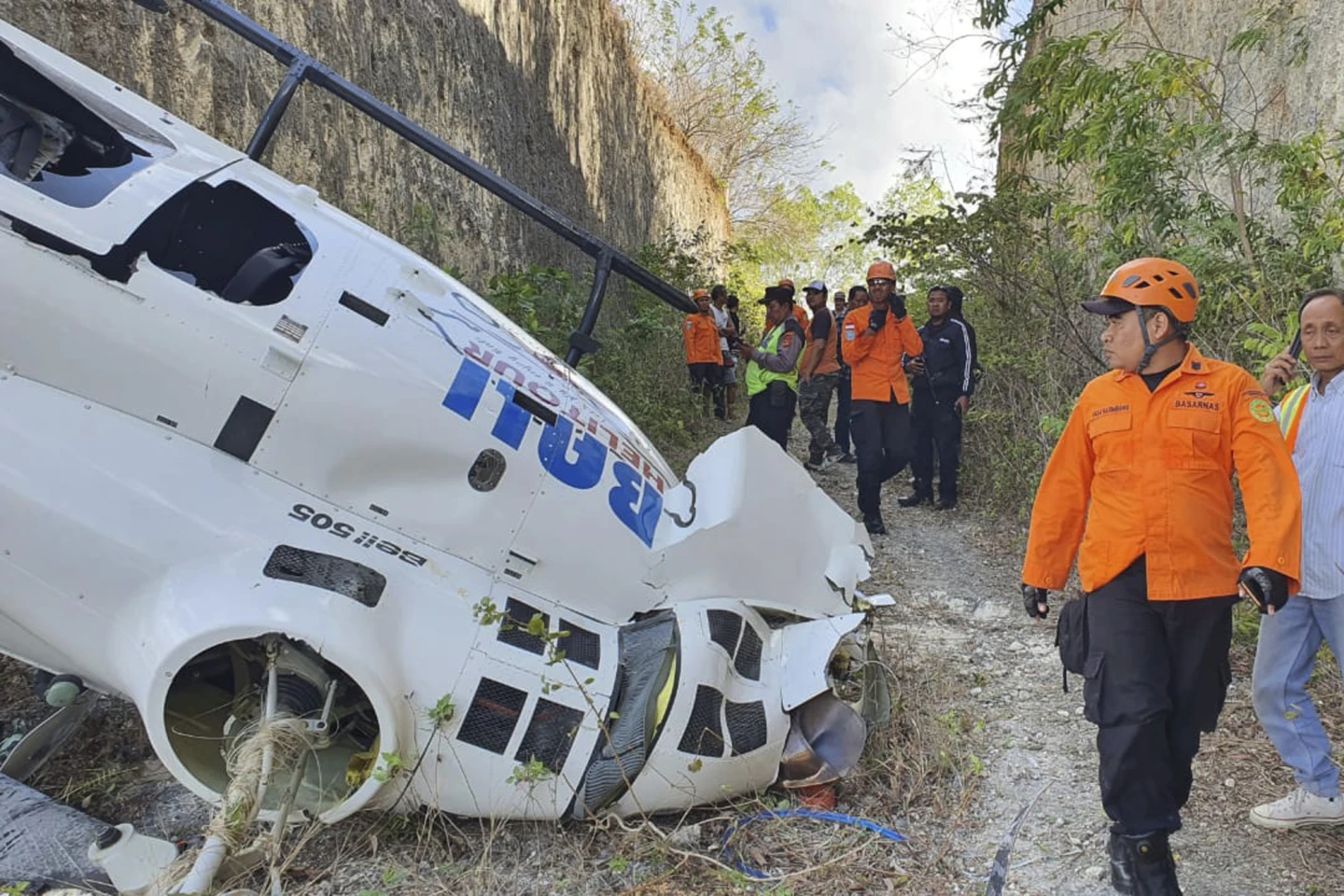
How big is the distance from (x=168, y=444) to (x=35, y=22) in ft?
8.46

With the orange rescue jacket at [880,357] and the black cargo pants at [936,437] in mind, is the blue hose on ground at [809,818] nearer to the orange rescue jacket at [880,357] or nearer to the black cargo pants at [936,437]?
the orange rescue jacket at [880,357]

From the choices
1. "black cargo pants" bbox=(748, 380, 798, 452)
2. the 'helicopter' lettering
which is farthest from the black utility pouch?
"black cargo pants" bbox=(748, 380, 798, 452)

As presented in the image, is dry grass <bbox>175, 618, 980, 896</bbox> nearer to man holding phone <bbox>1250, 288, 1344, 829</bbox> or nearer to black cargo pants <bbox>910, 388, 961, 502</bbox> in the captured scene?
man holding phone <bbox>1250, 288, 1344, 829</bbox>

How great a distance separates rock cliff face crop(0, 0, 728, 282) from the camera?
15.0 feet

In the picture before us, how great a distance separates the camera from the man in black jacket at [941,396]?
655 cm

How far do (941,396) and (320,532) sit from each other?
514 centimetres

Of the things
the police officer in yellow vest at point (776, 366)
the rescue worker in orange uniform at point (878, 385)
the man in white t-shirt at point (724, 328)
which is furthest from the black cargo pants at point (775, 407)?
the man in white t-shirt at point (724, 328)

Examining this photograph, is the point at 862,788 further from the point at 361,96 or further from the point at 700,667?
the point at 361,96

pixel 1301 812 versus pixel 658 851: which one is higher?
pixel 1301 812

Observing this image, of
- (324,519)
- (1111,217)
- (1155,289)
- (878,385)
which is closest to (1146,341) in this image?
(1155,289)

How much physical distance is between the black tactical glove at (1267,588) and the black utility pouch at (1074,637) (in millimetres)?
398

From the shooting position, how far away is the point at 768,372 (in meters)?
6.72

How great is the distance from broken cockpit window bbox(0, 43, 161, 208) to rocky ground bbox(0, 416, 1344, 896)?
6.49ft

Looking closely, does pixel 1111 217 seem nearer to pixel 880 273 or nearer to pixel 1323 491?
pixel 880 273
